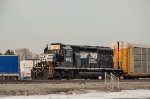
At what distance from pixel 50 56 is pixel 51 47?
1.50m

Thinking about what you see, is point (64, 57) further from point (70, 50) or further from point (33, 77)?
point (33, 77)

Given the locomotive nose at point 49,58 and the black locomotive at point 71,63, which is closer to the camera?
the black locomotive at point 71,63

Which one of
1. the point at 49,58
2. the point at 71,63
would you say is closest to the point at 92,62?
the point at 71,63

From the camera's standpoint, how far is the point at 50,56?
36.3m

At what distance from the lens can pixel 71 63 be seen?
121 ft

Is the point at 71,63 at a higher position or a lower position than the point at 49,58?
lower

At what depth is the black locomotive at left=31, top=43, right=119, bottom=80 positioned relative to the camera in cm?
3562

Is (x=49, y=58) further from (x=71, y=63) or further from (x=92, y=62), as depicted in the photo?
(x=92, y=62)

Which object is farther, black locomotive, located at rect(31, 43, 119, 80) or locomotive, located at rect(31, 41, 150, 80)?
locomotive, located at rect(31, 41, 150, 80)

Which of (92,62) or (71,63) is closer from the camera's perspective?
(71,63)

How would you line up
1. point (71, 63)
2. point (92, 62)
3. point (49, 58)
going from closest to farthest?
point (49, 58), point (71, 63), point (92, 62)

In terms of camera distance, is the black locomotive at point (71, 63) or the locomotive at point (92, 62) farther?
the locomotive at point (92, 62)

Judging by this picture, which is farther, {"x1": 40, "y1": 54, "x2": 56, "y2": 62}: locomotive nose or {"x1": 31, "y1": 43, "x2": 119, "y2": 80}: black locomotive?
{"x1": 40, "y1": 54, "x2": 56, "y2": 62}: locomotive nose

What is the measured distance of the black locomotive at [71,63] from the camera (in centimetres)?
3562
